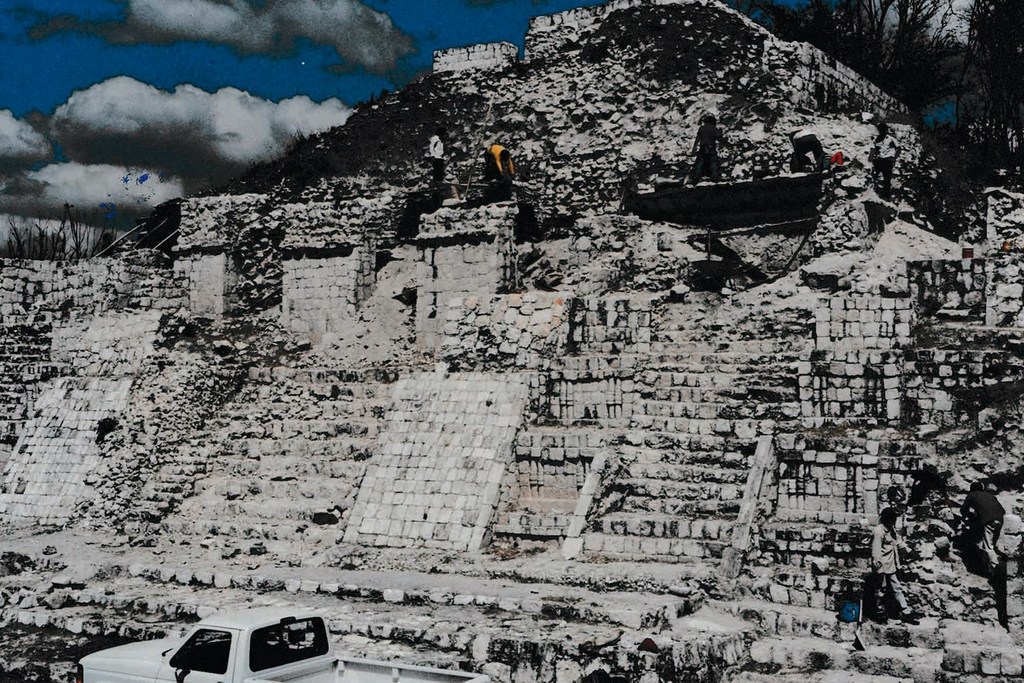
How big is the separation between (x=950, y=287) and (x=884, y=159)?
3402 mm

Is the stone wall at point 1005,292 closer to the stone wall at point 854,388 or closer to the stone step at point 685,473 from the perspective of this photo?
the stone wall at point 854,388

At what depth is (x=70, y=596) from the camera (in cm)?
1410

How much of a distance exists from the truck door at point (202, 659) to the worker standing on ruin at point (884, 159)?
13577mm

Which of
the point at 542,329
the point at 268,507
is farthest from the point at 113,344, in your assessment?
the point at 542,329

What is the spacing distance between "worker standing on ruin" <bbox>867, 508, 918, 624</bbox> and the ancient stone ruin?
0.32 metres

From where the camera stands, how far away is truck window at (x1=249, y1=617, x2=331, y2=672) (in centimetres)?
912

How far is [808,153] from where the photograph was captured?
19172 mm

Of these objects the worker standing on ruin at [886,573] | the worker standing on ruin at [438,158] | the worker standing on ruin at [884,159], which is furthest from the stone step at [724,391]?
the worker standing on ruin at [438,158]

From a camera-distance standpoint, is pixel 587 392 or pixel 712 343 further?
pixel 712 343

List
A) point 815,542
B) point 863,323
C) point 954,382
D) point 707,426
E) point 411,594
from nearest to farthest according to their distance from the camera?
point 815,542
point 411,594
point 954,382
point 707,426
point 863,323

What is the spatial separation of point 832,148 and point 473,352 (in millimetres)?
Answer: 7143

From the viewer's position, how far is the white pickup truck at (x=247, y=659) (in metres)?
8.91

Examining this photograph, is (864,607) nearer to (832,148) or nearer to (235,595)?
(235,595)

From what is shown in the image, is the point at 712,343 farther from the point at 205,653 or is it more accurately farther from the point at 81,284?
the point at 81,284
